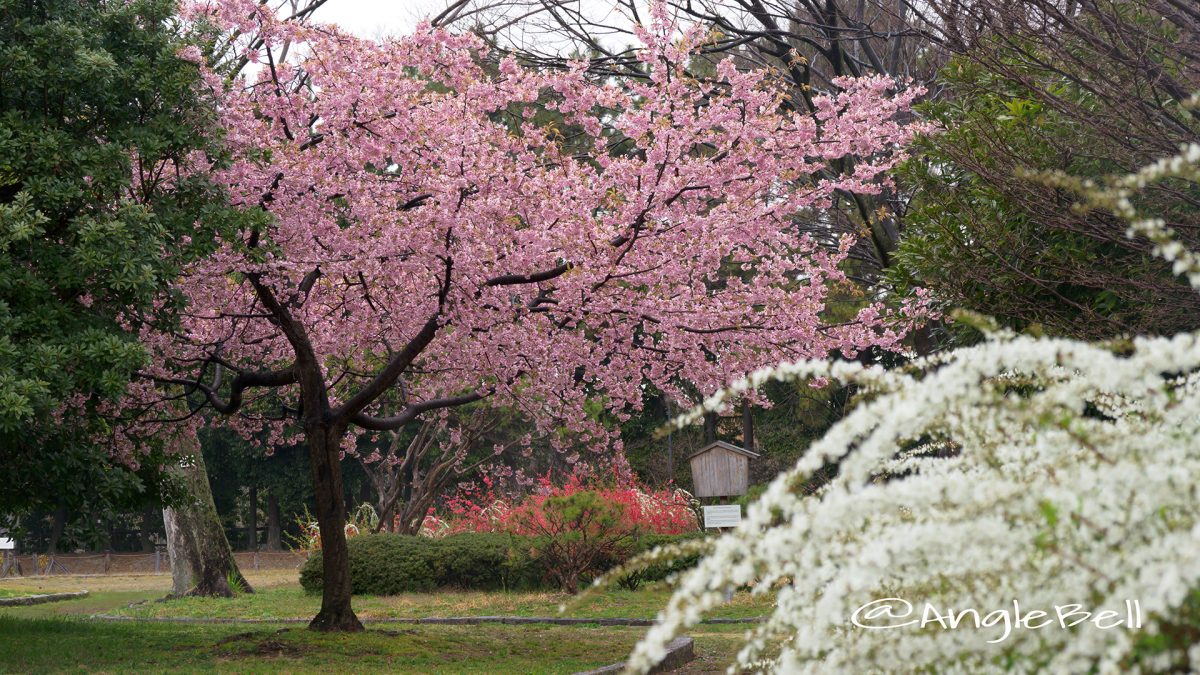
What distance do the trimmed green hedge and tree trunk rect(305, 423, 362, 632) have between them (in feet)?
18.2

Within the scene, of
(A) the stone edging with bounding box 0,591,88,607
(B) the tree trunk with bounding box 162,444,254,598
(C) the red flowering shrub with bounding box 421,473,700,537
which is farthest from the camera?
(A) the stone edging with bounding box 0,591,88,607

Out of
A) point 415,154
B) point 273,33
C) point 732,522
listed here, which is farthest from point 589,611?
point 273,33

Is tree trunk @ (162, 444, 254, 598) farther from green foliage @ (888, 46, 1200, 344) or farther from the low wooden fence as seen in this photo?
green foliage @ (888, 46, 1200, 344)

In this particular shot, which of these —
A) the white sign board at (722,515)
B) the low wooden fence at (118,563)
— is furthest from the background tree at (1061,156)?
the low wooden fence at (118,563)

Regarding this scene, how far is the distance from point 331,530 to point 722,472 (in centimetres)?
605

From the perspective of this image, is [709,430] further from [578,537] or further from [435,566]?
[578,537]

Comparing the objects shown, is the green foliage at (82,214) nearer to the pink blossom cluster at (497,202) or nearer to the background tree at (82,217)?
the background tree at (82,217)

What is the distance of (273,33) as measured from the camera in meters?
10.2

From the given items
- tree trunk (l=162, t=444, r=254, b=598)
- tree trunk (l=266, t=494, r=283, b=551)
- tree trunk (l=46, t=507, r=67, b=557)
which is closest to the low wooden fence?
tree trunk (l=46, t=507, r=67, b=557)

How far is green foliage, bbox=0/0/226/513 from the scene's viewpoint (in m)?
7.46

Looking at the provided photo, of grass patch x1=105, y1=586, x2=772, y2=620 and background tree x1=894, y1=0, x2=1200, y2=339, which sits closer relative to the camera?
background tree x1=894, y1=0, x2=1200, y2=339

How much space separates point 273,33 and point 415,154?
5.75ft

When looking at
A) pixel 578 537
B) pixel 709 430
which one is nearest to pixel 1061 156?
pixel 578 537

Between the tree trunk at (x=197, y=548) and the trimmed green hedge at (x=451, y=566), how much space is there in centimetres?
186
